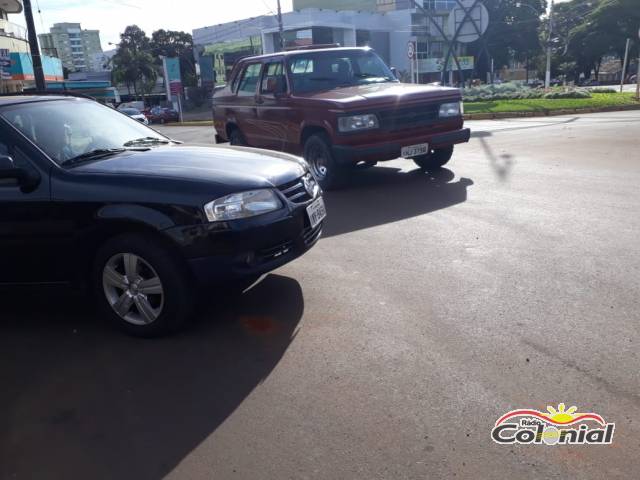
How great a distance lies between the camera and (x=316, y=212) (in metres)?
4.48

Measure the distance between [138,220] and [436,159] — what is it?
6.37 meters

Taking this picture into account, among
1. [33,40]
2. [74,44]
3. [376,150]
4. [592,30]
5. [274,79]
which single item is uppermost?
[74,44]

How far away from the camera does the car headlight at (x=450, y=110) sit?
8.45 meters

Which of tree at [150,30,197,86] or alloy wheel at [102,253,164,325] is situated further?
tree at [150,30,197,86]

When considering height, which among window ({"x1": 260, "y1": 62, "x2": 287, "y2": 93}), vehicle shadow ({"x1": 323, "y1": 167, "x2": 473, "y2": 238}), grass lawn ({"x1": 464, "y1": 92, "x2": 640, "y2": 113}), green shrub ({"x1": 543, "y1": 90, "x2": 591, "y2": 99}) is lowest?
vehicle shadow ({"x1": 323, "y1": 167, "x2": 473, "y2": 238})

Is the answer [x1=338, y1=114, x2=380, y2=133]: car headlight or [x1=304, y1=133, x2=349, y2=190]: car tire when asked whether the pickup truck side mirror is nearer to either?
[x1=304, y1=133, x2=349, y2=190]: car tire

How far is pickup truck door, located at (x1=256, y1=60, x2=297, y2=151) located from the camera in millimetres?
8898

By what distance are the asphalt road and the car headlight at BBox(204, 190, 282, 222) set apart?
0.79 meters

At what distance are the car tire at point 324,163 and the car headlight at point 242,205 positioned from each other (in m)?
4.19

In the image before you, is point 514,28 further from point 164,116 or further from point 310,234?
point 310,234

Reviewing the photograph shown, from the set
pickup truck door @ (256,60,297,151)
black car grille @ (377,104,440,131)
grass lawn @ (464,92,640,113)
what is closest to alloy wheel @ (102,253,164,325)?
black car grille @ (377,104,440,131)

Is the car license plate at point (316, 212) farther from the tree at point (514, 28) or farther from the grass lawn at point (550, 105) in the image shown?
the tree at point (514, 28)
